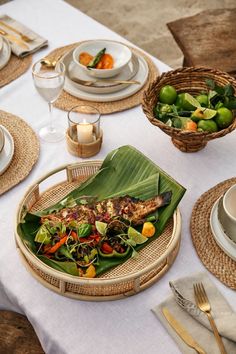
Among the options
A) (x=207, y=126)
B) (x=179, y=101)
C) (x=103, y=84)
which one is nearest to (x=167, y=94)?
(x=179, y=101)

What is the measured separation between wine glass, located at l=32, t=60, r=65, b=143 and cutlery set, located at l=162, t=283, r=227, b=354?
1.96 ft

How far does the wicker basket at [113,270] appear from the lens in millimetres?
989

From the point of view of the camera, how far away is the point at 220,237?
1.14 m

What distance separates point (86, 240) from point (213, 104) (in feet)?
1.77

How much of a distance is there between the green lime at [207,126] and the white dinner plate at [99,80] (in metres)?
0.33

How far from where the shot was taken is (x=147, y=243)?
1.13 meters

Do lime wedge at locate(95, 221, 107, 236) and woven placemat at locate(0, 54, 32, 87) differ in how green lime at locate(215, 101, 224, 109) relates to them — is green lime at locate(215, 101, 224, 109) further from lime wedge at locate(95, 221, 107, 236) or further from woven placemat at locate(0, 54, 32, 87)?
woven placemat at locate(0, 54, 32, 87)

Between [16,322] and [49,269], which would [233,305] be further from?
[16,322]

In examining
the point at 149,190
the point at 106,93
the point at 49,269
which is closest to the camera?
the point at 49,269

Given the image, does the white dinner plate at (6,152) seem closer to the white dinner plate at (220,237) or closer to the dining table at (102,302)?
the dining table at (102,302)

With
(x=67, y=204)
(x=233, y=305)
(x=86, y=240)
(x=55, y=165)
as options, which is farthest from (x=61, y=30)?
(x=233, y=305)

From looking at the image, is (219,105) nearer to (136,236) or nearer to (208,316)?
(136,236)

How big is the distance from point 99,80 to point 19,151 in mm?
356

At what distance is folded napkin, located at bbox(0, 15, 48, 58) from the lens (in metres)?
1.68
